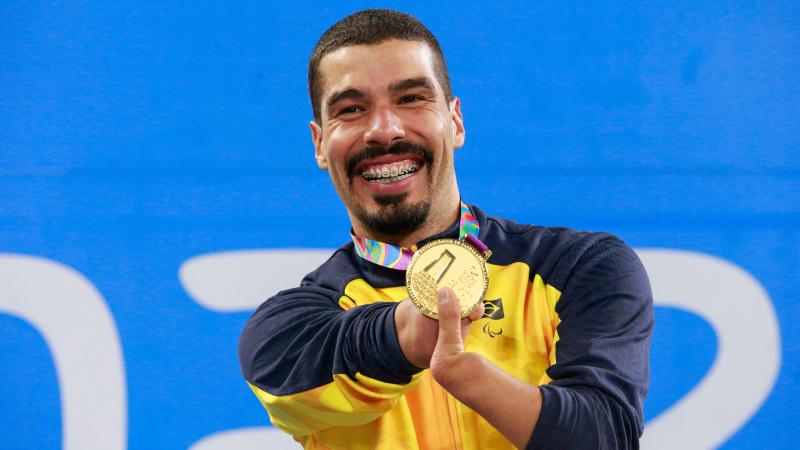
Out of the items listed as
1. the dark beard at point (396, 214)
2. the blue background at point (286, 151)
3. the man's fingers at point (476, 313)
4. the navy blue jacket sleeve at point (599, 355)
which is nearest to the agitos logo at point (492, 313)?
the navy blue jacket sleeve at point (599, 355)

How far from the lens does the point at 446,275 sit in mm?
1168

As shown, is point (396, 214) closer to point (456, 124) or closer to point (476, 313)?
point (456, 124)

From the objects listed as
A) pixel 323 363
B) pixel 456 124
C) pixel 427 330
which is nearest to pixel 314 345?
pixel 323 363

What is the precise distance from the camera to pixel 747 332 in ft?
7.15

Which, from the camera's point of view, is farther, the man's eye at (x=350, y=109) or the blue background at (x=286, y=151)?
the blue background at (x=286, y=151)

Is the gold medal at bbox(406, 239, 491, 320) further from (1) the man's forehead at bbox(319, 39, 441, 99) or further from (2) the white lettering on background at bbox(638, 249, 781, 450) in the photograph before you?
(2) the white lettering on background at bbox(638, 249, 781, 450)

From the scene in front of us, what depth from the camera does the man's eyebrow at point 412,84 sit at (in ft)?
5.11

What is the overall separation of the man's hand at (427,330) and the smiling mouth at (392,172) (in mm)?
390

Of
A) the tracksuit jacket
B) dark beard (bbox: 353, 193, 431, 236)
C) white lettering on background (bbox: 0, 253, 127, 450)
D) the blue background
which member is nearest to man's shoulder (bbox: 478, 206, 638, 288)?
the tracksuit jacket

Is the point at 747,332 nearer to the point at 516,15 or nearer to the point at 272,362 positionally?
the point at 516,15

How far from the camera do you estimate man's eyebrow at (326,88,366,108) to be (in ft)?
5.13

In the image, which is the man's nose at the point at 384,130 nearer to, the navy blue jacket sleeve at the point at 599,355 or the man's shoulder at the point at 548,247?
the man's shoulder at the point at 548,247

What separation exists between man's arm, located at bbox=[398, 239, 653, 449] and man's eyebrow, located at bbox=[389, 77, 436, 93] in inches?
16.8

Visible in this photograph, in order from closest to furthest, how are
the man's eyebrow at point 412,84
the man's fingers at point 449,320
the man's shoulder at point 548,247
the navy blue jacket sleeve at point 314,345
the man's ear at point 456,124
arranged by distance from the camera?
the man's fingers at point 449,320, the navy blue jacket sleeve at point 314,345, the man's shoulder at point 548,247, the man's eyebrow at point 412,84, the man's ear at point 456,124
